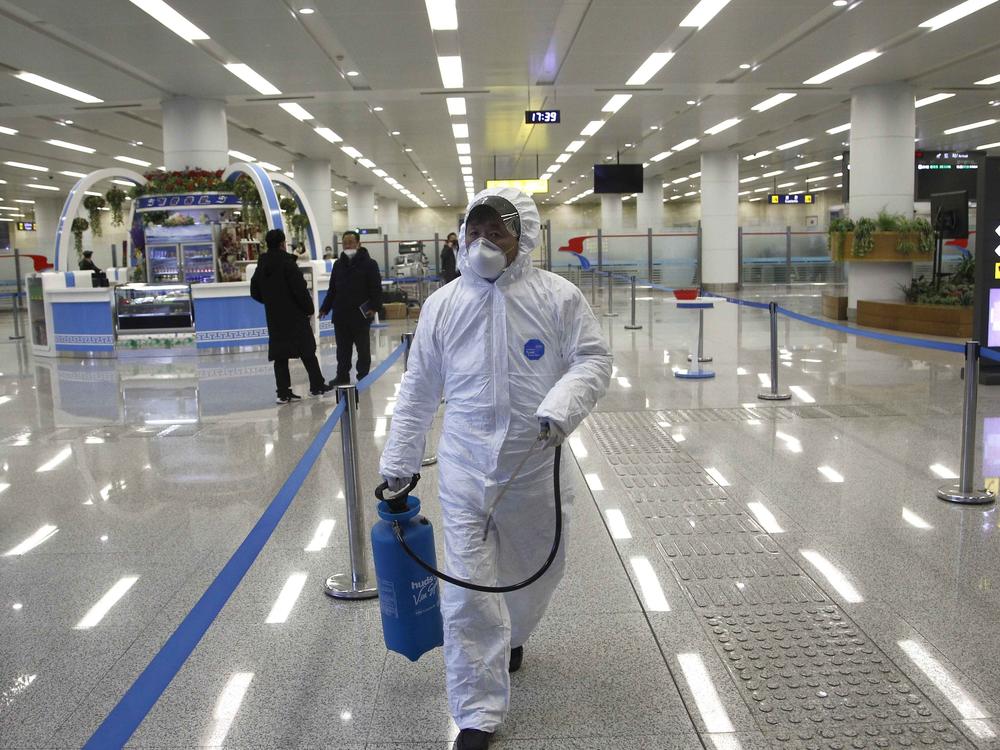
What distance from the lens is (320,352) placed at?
43.9 feet

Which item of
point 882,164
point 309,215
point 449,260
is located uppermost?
point 882,164

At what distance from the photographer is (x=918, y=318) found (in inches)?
524

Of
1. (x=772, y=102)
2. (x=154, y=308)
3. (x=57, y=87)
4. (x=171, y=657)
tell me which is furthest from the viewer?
(x=772, y=102)

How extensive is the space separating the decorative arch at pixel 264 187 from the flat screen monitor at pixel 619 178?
439 inches

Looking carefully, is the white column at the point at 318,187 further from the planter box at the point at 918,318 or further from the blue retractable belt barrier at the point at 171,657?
the blue retractable belt barrier at the point at 171,657

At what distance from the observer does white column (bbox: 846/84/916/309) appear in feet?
50.5

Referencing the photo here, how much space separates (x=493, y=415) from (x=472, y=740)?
3.24ft

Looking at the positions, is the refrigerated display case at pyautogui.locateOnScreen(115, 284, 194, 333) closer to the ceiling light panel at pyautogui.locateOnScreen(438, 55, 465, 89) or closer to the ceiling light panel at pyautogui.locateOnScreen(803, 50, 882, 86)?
the ceiling light panel at pyautogui.locateOnScreen(438, 55, 465, 89)

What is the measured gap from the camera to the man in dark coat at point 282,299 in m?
8.33

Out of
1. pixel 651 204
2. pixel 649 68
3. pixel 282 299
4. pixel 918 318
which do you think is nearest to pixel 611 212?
pixel 651 204

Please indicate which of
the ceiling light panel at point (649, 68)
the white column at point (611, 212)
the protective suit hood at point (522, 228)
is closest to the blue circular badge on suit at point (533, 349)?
the protective suit hood at point (522, 228)

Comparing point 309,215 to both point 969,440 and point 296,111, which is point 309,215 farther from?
point 969,440

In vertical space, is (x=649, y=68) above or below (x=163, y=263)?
above

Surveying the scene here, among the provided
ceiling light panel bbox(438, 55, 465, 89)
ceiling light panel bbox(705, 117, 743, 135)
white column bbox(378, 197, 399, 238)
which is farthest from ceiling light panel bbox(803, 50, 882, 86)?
white column bbox(378, 197, 399, 238)
